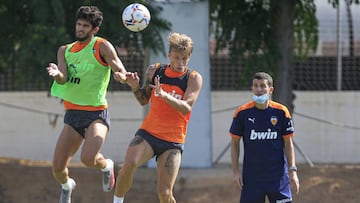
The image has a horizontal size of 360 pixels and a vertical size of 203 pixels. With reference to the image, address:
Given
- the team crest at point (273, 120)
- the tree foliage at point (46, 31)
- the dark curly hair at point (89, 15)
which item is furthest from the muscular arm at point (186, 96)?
the tree foliage at point (46, 31)

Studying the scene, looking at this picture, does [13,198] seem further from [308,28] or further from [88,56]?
[308,28]

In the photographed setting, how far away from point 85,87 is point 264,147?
2.02 metres

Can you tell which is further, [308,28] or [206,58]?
[308,28]

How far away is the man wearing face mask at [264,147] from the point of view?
807 cm

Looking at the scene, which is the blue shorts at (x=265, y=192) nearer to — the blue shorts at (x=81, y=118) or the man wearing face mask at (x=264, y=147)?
the man wearing face mask at (x=264, y=147)

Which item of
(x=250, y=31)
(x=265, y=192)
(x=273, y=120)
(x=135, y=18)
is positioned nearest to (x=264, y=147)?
(x=273, y=120)

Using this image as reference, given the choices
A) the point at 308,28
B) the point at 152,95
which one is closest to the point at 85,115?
the point at 152,95

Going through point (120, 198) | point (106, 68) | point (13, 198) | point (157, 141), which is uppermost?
point (106, 68)

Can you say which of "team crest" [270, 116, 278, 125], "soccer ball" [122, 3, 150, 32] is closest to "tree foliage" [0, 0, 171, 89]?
"soccer ball" [122, 3, 150, 32]

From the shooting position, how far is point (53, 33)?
11.9 m

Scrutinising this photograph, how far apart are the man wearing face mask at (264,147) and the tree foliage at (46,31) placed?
4.14 m

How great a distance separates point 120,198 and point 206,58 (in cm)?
564

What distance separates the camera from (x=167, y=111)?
823cm

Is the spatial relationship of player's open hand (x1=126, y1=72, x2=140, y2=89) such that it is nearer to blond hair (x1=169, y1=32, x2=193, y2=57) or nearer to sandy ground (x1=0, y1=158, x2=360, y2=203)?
blond hair (x1=169, y1=32, x2=193, y2=57)
